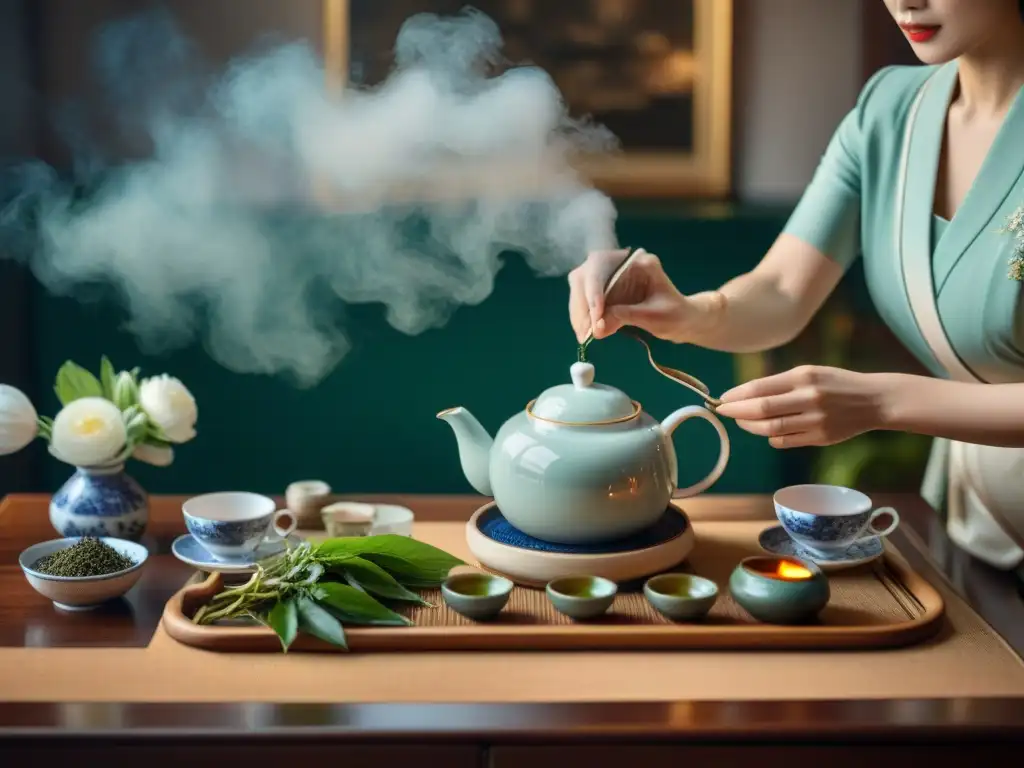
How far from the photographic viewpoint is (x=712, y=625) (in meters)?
1.32

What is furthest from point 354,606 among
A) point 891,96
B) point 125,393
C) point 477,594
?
point 891,96

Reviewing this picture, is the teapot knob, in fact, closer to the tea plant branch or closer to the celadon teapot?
the celadon teapot

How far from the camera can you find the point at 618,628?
131cm

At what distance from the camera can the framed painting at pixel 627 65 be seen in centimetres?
275

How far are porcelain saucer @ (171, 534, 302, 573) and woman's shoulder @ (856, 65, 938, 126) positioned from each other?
108cm

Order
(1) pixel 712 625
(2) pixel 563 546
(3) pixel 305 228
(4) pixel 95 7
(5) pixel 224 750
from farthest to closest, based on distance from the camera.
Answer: (4) pixel 95 7 < (3) pixel 305 228 < (2) pixel 563 546 < (1) pixel 712 625 < (5) pixel 224 750

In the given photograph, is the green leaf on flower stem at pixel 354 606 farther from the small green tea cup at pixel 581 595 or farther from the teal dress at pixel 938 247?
the teal dress at pixel 938 247

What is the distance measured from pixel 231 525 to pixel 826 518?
74 cm

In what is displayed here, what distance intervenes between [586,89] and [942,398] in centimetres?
154

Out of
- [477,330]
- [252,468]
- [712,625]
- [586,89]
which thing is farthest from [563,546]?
[586,89]

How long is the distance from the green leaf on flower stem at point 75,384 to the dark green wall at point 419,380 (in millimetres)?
875

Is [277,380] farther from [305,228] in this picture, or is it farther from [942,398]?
[942,398]

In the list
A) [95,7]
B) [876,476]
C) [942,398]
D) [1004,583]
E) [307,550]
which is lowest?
[876,476]

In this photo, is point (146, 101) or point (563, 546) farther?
point (146, 101)
